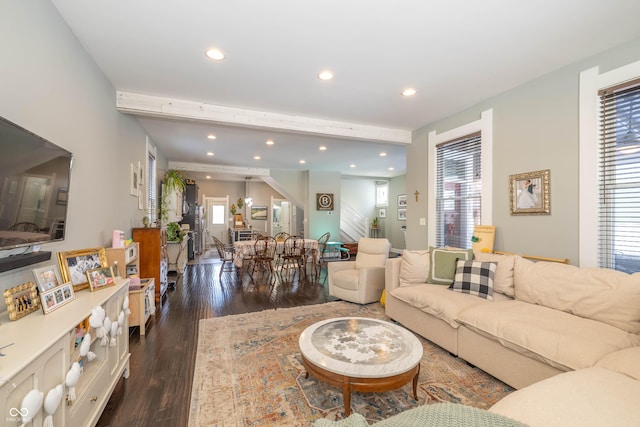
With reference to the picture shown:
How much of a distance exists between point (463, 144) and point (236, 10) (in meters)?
3.38

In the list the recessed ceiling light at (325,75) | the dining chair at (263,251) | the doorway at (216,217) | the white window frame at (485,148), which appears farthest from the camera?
the doorway at (216,217)

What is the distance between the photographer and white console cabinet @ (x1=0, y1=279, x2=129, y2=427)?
100 centimetres

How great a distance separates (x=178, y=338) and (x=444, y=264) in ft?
9.76

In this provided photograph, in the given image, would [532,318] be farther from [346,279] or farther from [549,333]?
[346,279]

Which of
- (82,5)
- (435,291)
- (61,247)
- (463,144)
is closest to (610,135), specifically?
(463,144)

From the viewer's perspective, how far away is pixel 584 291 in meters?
2.18

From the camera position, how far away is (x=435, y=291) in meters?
2.89

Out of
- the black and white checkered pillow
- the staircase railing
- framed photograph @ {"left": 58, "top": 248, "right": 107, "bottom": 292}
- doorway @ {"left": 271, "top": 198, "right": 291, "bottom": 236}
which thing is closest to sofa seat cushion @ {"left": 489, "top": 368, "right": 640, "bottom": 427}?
the black and white checkered pillow

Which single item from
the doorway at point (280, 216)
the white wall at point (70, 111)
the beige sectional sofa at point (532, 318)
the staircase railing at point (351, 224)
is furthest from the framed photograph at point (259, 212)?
the beige sectional sofa at point (532, 318)

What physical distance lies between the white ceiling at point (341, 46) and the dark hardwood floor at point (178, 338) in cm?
261

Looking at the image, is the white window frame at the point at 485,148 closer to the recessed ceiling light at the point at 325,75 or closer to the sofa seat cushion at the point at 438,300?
the sofa seat cushion at the point at 438,300

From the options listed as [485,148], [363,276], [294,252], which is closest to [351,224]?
[294,252]

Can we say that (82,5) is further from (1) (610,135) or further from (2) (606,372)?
(1) (610,135)

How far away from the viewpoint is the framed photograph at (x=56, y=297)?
1513 millimetres
